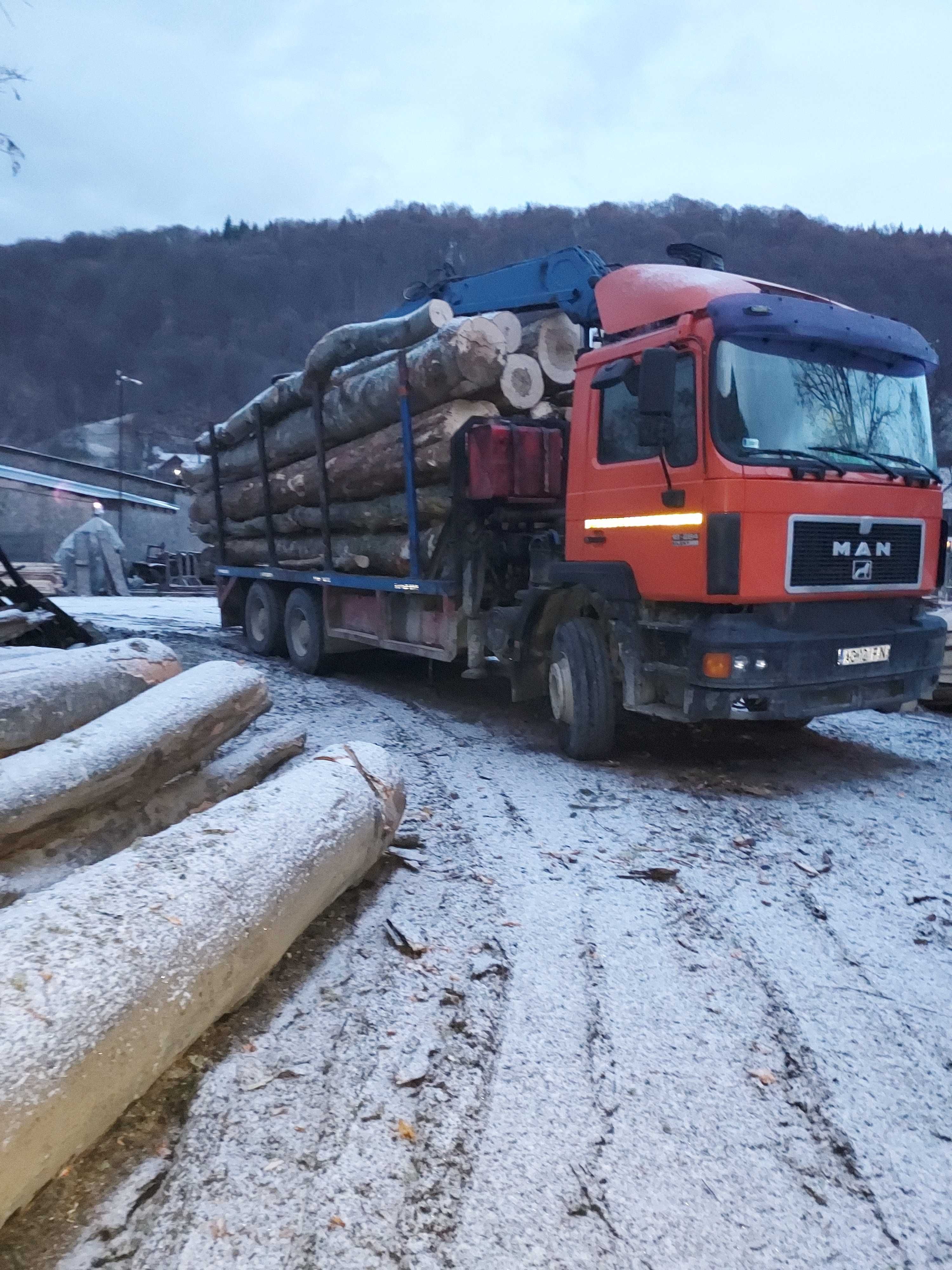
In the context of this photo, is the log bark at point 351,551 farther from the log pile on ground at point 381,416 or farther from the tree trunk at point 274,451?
the tree trunk at point 274,451

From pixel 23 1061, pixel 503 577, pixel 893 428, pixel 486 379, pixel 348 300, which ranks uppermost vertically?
pixel 348 300

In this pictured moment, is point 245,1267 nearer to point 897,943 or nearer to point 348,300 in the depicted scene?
point 897,943

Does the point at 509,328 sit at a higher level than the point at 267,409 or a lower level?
higher

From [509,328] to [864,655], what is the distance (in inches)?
139

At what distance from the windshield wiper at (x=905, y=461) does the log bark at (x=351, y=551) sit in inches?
128

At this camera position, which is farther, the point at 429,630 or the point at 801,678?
the point at 429,630

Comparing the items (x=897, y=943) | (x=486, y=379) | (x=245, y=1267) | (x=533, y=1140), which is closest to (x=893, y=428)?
(x=486, y=379)

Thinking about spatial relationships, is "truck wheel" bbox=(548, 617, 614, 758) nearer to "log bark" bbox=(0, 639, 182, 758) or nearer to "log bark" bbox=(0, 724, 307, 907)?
"log bark" bbox=(0, 724, 307, 907)

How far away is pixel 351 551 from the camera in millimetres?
8781

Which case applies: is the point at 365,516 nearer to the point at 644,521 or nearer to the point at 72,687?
the point at 644,521

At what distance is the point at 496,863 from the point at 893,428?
368 centimetres

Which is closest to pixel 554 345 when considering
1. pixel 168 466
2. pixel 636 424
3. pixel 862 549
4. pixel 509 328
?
pixel 509 328

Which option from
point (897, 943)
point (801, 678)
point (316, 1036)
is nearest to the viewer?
point (316, 1036)

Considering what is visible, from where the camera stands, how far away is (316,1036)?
2881mm
